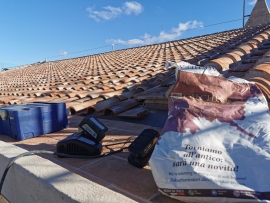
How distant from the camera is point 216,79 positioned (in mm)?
1471

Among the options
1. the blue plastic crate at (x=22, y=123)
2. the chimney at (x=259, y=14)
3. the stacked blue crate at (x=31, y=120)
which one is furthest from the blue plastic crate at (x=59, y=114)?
the chimney at (x=259, y=14)

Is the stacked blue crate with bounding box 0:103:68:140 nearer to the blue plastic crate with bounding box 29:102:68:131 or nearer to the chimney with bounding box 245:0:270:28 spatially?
the blue plastic crate with bounding box 29:102:68:131

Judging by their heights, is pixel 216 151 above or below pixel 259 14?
below

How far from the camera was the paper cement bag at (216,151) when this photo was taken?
3.07 feet

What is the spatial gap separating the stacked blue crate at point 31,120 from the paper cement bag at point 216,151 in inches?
55.0

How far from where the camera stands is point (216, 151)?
1.04 metres

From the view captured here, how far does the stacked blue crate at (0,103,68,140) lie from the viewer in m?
2.01

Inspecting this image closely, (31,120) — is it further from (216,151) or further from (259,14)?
(259,14)

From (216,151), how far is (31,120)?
174cm

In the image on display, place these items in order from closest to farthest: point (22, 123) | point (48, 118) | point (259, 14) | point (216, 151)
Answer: point (216, 151), point (22, 123), point (48, 118), point (259, 14)

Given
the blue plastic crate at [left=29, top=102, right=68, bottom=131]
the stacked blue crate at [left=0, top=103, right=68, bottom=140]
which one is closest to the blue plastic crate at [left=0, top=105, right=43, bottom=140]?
the stacked blue crate at [left=0, top=103, right=68, bottom=140]

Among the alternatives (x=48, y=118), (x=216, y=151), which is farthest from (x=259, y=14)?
(x=216, y=151)

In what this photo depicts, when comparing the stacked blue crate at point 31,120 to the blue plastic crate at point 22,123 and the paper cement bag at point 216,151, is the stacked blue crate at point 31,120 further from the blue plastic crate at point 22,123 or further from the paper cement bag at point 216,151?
the paper cement bag at point 216,151

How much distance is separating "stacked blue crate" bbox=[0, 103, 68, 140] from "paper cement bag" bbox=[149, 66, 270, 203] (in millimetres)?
1397
